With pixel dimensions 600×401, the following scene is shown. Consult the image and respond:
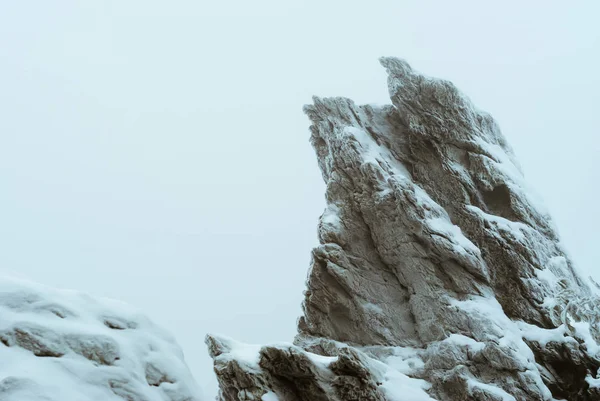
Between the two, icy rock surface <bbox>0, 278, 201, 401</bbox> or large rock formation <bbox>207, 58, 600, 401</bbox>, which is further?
large rock formation <bbox>207, 58, 600, 401</bbox>

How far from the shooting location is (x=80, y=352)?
16484mm

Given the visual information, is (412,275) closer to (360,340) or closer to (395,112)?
(360,340)

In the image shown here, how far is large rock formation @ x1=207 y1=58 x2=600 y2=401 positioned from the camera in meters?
21.1

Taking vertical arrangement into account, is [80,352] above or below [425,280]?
below

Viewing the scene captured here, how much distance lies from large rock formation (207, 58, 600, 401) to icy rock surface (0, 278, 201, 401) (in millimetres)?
2819

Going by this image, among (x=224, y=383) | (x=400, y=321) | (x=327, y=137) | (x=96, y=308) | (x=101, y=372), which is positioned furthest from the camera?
(x=327, y=137)

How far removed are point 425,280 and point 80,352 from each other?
2001cm

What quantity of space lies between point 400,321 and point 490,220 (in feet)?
27.0

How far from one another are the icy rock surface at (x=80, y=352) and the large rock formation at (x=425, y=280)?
2819mm

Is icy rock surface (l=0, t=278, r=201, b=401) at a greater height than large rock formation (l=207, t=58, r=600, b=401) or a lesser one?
lesser

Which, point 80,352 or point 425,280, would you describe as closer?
point 80,352

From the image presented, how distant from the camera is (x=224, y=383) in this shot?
19969mm

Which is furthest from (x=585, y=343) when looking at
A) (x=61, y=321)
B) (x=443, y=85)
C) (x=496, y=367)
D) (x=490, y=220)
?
(x=61, y=321)

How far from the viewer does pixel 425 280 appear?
31172 mm
